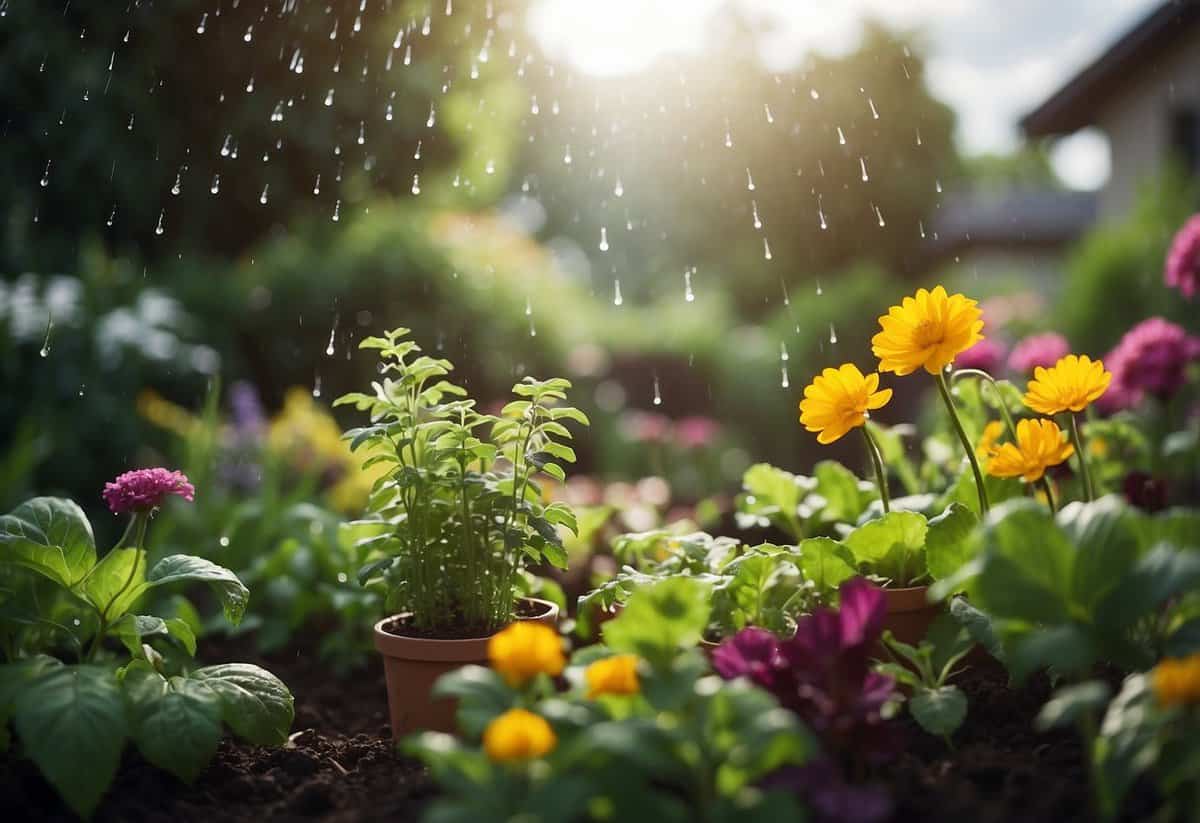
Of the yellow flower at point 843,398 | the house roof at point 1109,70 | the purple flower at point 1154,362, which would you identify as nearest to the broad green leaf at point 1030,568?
the yellow flower at point 843,398

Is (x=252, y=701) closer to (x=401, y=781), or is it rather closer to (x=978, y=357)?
(x=401, y=781)

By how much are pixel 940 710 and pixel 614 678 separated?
1.69 feet

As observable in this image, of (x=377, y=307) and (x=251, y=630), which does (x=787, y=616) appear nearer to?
(x=251, y=630)

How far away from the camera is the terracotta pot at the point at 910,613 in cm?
182

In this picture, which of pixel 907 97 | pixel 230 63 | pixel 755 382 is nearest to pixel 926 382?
pixel 755 382

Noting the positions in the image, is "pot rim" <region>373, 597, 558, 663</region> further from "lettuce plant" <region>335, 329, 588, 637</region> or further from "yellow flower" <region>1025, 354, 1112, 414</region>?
"yellow flower" <region>1025, 354, 1112, 414</region>

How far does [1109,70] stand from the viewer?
30.3 feet

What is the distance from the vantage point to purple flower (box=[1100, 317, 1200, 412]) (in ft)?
8.84

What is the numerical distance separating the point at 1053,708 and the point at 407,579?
3.71ft

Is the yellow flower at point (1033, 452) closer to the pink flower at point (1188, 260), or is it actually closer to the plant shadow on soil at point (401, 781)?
the plant shadow on soil at point (401, 781)

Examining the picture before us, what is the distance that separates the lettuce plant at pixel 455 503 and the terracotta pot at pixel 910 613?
558mm

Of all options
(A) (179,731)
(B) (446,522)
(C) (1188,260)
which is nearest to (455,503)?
(B) (446,522)

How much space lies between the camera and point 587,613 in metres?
2.07

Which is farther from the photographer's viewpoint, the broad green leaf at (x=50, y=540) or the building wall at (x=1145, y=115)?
the building wall at (x=1145, y=115)
